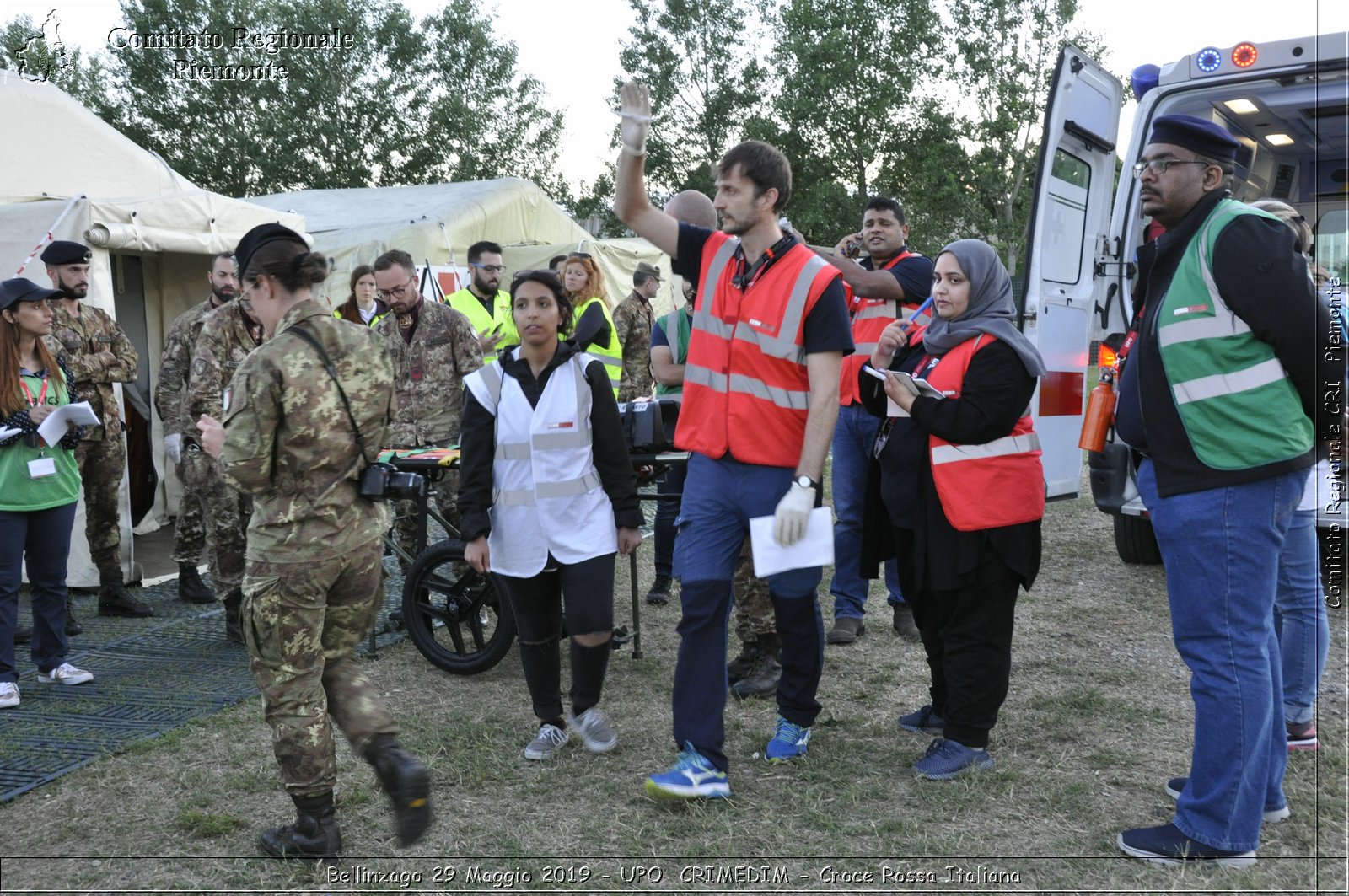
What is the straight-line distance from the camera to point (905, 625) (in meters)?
5.79

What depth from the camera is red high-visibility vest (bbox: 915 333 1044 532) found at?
3.78 meters

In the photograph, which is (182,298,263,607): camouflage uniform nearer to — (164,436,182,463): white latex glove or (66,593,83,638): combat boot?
(164,436,182,463): white latex glove

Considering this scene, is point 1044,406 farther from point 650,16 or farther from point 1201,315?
point 650,16

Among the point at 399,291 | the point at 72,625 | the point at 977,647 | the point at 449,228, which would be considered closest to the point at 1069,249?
the point at 977,647

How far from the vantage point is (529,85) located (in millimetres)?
34344

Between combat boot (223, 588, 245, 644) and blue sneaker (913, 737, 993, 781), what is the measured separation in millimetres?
3798

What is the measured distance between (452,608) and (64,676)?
185 centimetres

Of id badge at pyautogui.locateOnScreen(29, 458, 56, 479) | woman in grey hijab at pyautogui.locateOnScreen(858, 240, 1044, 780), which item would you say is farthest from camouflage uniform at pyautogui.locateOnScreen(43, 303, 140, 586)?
woman in grey hijab at pyautogui.locateOnScreen(858, 240, 1044, 780)

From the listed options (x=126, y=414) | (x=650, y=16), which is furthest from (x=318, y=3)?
(x=126, y=414)

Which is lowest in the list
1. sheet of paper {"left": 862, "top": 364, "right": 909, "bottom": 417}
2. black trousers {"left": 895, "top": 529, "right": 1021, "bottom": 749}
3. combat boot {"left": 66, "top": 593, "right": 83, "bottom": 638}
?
combat boot {"left": 66, "top": 593, "right": 83, "bottom": 638}

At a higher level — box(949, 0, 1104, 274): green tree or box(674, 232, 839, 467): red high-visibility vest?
box(949, 0, 1104, 274): green tree

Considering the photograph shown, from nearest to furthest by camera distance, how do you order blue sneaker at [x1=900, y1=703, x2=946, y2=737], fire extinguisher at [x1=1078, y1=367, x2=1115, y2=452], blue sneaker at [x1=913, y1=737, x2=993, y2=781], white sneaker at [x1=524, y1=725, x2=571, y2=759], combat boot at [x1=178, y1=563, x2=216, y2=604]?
blue sneaker at [x1=913, y1=737, x2=993, y2=781] → white sneaker at [x1=524, y1=725, x2=571, y2=759] → blue sneaker at [x1=900, y1=703, x2=946, y2=737] → fire extinguisher at [x1=1078, y1=367, x2=1115, y2=452] → combat boot at [x1=178, y1=563, x2=216, y2=604]

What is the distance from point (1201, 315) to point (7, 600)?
4922mm

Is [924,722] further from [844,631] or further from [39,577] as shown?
[39,577]
